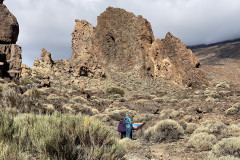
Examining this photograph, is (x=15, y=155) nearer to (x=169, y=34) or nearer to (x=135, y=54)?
(x=135, y=54)

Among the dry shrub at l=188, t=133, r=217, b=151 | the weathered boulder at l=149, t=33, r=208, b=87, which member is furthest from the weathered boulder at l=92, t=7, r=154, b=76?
the dry shrub at l=188, t=133, r=217, b=151

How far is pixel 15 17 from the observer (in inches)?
1010

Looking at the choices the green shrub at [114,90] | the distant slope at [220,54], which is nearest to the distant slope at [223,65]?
the distant slope at [220,54]

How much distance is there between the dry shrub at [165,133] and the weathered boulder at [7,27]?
22301 mm

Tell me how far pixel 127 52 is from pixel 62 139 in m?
39.6

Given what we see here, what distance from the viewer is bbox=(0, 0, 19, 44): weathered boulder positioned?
23.8 metres

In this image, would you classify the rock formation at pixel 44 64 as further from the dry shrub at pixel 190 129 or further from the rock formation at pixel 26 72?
the dry shrub at pixel 190 129

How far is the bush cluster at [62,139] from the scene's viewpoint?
9.37 feet

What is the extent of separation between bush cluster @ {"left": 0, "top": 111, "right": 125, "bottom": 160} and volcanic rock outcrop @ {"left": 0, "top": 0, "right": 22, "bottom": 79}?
809 inches

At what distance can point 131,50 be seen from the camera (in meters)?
41.7

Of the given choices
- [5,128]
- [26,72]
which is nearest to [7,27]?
[26,72]

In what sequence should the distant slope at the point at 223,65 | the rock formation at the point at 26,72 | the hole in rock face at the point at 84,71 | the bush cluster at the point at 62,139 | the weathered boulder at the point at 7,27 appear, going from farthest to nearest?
the distant slope at the point at 223,65 < the hole in rock face at the point at 84,71 < the rock formation at the point at 26,72 < the weathered boulder at the point at 7,27 < the bush cluster at the point at 62,139

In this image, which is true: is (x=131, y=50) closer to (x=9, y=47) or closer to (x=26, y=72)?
(x=26, y=72)

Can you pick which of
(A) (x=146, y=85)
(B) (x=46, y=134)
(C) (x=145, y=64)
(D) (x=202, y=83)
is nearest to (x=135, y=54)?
(C) (x=145, y=64)
